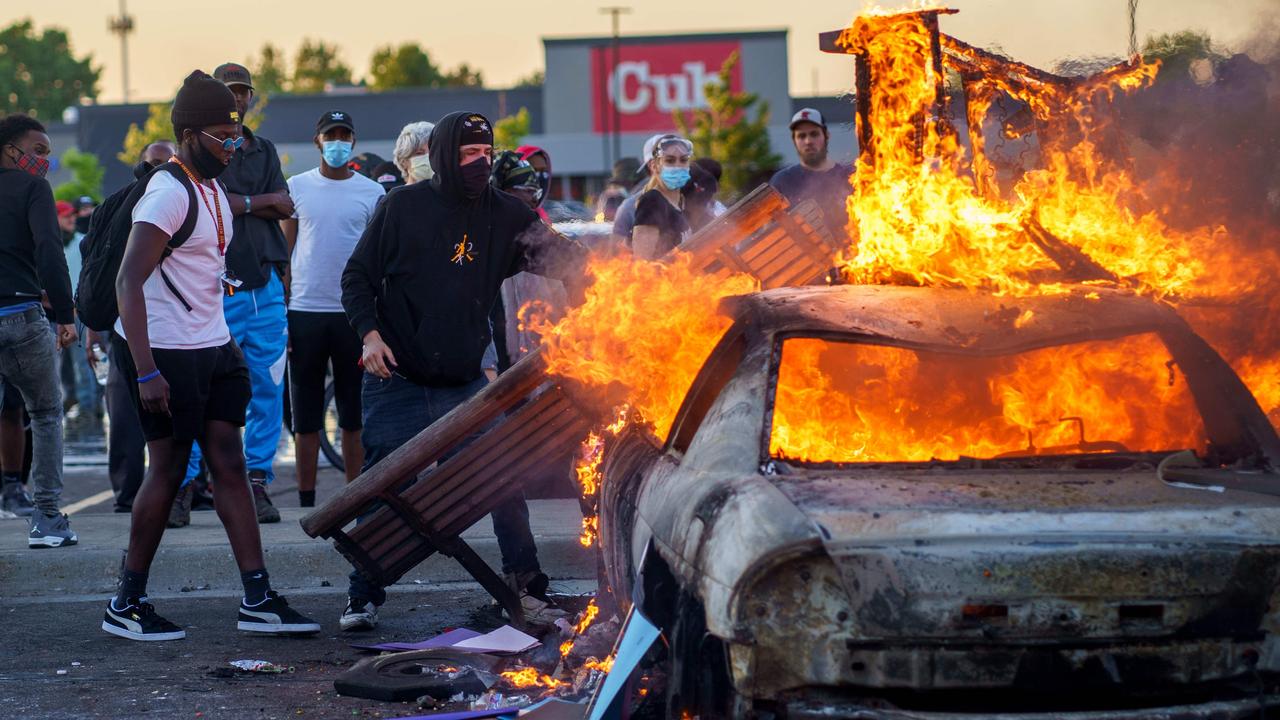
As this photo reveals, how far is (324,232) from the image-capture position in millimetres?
8234

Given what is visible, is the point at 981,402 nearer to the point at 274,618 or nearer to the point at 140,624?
the point at 274,618

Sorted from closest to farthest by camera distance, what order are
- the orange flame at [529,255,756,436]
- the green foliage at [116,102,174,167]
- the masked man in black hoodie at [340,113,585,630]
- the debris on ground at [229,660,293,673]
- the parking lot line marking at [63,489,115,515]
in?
the orange flame at [529,255,756,436] → the debris on ground at [229,660,293,673] → the masked man in black hoodie at [340,113,585,630] → the parking lot line marking at [63,489,115,515] → the green foliage at [116,102,174,167]

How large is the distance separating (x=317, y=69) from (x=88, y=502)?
113 metres

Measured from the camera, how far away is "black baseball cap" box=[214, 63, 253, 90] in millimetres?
8336

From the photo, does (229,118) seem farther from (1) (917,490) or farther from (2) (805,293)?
(1) (917,490)

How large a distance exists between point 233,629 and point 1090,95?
423 cm

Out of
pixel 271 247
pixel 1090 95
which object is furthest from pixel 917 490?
pixel 271 247

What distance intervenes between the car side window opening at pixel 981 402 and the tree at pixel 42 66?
4398 inches

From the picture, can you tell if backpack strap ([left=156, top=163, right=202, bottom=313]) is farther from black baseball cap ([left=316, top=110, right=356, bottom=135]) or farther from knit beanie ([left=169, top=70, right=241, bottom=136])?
black baseball cap ([left=316, top=110, right=356, bottom=135])

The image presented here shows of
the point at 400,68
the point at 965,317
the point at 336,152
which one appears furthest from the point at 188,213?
the point at 400,68

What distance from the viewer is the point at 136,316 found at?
5.77 metres

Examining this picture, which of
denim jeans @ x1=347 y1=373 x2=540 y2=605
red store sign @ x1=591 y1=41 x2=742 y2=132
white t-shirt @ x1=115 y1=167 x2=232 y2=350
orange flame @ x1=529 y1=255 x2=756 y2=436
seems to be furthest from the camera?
red store sign @ x1=591 y1=41 x2=742 y2=132

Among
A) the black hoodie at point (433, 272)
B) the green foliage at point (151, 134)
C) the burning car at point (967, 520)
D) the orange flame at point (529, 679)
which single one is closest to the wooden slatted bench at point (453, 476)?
the black hoodie at point (433, 272)

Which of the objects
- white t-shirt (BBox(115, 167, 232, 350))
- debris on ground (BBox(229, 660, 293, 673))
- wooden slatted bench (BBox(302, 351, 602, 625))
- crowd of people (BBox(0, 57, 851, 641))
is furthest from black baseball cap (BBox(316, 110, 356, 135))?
debris on ground (BBox(229, 660, 293, 673))
